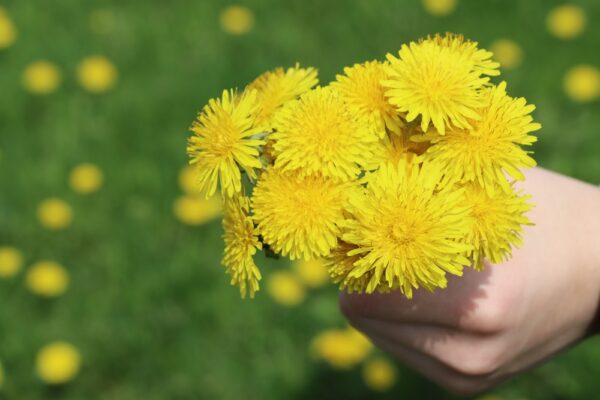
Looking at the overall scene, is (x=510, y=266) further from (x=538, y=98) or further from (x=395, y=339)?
(x=538, y=98)

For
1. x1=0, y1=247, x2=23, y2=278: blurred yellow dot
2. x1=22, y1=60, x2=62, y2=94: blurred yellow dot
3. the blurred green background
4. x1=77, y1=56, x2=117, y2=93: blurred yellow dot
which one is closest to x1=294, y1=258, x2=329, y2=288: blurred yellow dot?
the blurred green background

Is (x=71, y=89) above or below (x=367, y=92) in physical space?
above

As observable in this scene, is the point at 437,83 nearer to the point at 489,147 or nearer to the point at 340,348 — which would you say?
the point at 489,147

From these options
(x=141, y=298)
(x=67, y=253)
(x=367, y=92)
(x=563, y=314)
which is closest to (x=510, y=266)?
(x=563, y=314)

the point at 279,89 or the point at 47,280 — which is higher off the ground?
the point at 279,89

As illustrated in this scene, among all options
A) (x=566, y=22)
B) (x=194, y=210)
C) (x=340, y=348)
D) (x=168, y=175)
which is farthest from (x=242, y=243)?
(x=566, y=22)
